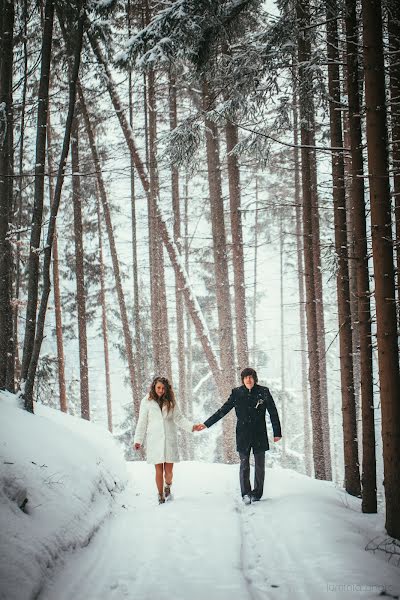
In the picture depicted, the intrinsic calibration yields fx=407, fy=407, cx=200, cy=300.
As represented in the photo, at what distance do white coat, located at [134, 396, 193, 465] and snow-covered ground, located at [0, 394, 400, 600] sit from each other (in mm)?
699

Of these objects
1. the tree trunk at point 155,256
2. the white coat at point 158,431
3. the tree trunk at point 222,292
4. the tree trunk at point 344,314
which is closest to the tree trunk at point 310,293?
the tree trunk at point 344,314

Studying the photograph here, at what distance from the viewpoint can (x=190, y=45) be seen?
668cm

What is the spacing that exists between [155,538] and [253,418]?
2583 mm

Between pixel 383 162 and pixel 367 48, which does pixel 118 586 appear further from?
pixel 367 48

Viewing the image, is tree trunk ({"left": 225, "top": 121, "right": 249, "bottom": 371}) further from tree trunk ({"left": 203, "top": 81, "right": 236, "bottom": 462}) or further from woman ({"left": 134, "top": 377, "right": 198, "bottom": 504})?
woman ({"left": 134, "top": 377, "right": 198, "bottom": 504})

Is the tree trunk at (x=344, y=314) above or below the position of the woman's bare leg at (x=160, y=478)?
above

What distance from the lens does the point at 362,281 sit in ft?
20.5

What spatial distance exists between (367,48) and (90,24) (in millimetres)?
6250

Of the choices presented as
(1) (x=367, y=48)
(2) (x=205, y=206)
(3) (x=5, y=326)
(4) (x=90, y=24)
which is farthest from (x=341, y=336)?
(2) (x=205, y=206)

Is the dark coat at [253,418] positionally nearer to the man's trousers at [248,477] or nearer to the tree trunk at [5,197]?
the man's trousers at [248,477]

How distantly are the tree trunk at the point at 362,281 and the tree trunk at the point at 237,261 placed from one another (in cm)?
504

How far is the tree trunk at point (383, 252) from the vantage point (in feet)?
16.4

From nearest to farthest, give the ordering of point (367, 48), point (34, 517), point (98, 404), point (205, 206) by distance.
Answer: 1. point (34, 517)
2. point (367, 48)
3. point (205, 206)
4. point (98, 404)

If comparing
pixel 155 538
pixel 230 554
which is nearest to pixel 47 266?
pixel 155 538
